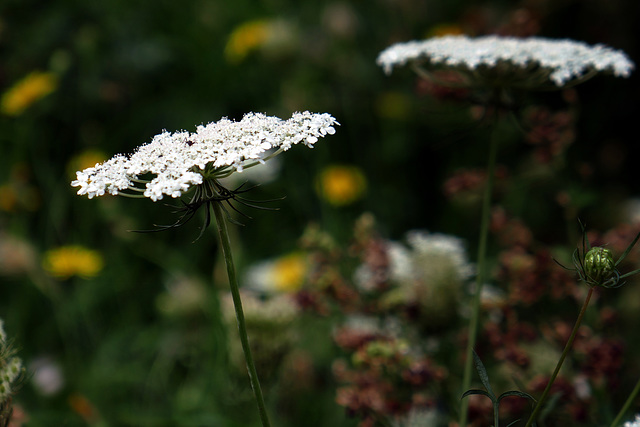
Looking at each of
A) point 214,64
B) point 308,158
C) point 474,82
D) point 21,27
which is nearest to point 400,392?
point 474,82

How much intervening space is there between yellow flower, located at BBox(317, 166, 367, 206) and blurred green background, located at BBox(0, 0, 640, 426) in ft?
0.14

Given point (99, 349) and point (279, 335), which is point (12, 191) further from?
point (279, 335)

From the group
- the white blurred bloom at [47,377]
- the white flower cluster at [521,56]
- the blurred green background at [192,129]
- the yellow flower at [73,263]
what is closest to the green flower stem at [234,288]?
the white flower cluster at [521,56]

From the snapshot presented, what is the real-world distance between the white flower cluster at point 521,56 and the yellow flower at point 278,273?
3.79ft

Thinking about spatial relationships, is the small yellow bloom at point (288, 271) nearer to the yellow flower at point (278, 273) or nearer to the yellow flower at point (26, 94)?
the yellow flower at point (278, 273)

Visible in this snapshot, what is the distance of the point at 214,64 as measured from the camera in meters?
3.31

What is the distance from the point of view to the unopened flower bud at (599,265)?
2.46 ft

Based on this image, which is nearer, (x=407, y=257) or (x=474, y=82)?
(x=474, y=82)

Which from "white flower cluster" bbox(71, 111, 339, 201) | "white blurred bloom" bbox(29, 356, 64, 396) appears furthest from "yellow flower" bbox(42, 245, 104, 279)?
"white flower cluster" bbox(71, 111, 339, 201)

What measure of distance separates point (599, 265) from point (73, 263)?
1.85m

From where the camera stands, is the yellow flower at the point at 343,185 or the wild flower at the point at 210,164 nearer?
the wild flower at the point at 210,164

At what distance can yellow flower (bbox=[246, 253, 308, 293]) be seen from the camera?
224 cm

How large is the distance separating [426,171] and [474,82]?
66.5 inches

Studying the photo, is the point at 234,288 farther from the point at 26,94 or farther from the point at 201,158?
the point at 26,94
